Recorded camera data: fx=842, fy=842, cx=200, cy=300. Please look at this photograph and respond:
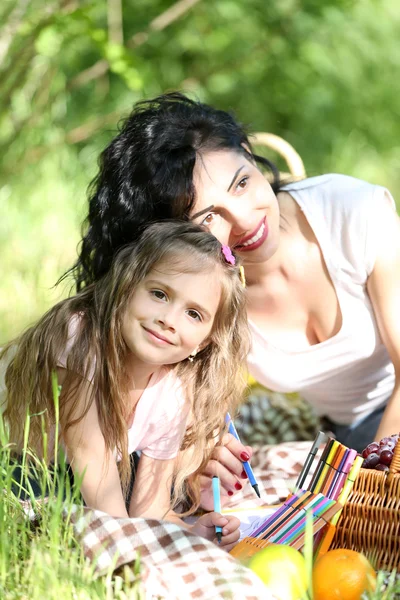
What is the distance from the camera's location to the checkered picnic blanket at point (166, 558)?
4.82 ft

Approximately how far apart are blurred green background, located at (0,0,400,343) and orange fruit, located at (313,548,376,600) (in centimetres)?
224

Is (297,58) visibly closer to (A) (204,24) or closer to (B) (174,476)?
(A) (204,24)

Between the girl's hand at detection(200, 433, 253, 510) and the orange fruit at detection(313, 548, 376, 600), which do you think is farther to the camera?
the girl's hand at detection(200, 433, 253, 510)

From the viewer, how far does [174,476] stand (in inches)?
83.7

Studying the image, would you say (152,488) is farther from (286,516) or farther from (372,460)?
(372,460)

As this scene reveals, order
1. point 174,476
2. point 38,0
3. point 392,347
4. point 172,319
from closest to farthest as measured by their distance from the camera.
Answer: point 172,319, point 174,476, point 392,347, point 38,0

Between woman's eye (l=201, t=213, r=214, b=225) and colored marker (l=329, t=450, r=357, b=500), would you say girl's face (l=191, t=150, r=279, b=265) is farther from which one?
colored marker (l=329, t=450, r=357, b=500)

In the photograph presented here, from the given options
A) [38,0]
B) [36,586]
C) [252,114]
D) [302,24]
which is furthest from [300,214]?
[252,114]

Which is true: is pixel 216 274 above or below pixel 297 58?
below

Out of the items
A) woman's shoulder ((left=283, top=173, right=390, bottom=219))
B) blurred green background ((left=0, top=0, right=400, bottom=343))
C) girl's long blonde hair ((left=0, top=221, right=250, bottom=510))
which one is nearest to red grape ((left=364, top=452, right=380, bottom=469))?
girl's long blonde hair ((left=0, top=221, right=250, bottom=510))

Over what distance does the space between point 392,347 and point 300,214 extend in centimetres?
46

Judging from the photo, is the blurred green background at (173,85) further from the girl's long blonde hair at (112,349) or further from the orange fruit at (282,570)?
the orange fruit at (282,570)

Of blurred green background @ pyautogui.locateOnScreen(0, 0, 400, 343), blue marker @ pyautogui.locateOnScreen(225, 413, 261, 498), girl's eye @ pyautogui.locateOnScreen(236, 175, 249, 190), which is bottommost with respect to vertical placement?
blue marker @ pyautogui.locateOnScreen(225, 413, 261, 498)

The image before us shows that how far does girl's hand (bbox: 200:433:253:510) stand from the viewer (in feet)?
6.84
